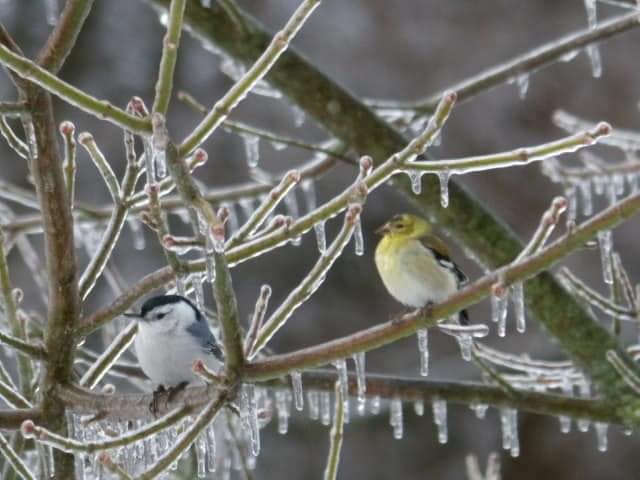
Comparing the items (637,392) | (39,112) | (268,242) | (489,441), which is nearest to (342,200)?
(268,242)

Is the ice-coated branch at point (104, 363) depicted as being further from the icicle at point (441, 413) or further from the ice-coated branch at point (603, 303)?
the ice-coated branch at point (603, 303)

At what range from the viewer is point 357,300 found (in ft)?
31.2

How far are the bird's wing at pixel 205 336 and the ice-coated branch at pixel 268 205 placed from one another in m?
1.21

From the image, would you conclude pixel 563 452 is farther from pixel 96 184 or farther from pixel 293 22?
pixel 293 22

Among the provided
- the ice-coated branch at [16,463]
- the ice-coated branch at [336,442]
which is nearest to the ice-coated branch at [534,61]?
the ice-coated branch at [336,442]

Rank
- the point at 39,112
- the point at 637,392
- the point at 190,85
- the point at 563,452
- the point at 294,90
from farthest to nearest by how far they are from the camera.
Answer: the point at 190,85 → the point at 563,452 → the point at 294,90 → the point at 637,392 → the point at 39,112

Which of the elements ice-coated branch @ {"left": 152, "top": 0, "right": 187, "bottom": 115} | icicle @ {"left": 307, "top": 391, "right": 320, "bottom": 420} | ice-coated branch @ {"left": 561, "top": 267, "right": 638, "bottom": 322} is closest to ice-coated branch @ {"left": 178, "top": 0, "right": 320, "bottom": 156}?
ice-coated branch @ {"left": 152, "top": 0, "right": 187, "bottom": 115}

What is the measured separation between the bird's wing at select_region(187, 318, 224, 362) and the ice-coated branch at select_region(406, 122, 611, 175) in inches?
57.1

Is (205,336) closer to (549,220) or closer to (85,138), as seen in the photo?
(85,138)

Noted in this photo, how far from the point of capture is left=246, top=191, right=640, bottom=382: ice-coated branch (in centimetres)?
177

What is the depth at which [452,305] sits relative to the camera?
1.86 m

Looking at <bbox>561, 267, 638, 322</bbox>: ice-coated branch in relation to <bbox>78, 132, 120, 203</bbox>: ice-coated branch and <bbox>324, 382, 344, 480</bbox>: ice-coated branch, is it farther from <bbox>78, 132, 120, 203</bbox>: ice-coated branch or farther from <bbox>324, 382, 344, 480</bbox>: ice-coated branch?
<bbox>78, 132, 120, 203</bbox>: ice-coated branch

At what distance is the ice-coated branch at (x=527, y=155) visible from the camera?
5.64 ft

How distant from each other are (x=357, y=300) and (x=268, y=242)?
7646 millimetres
